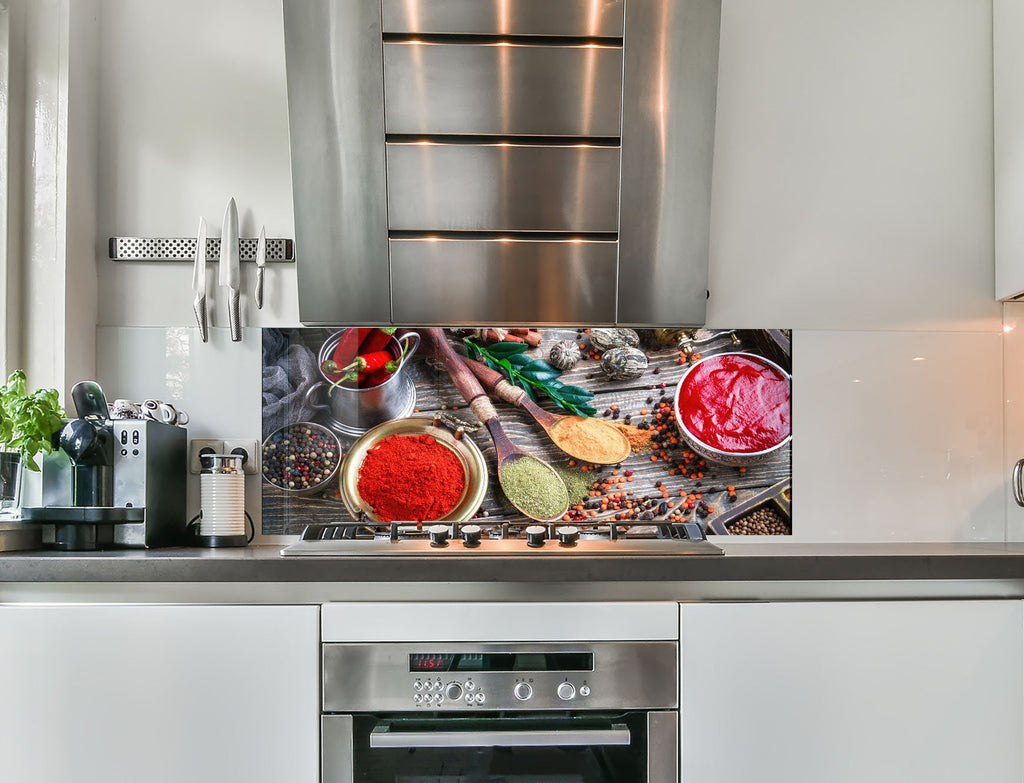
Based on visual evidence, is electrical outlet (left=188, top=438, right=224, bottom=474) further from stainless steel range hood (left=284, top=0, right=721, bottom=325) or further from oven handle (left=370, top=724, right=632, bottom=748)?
oven handle (left=370, top=724, right=632, bottom=748)

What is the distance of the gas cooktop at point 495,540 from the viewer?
158 centimetres

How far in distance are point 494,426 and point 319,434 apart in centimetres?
43

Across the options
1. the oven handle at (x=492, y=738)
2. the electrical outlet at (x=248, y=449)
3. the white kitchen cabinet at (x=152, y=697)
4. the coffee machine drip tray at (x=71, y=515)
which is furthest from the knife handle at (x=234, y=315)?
the oven handle at (x=492, y=738)

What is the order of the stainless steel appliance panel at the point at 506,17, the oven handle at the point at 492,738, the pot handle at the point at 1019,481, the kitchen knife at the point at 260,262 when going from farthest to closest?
1. the kitchen knife at the point at 260,262
2. the pot handle at the point at 1019,481
3. the stainless steel appliance panel at the point at 506,17
4. the oven handle at the point at 492,738

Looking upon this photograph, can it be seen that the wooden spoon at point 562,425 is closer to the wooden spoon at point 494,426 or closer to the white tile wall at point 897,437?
the wooden spoon at point 494,426

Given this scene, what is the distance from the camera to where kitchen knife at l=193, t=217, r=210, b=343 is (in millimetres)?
1980

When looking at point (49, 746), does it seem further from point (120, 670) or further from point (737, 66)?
point (737, 66)

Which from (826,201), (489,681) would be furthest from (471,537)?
(826,201)

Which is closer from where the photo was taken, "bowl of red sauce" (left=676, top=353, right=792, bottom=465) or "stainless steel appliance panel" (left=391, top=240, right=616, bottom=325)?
"stainless steel appliance panel" (left=391, top=240, right=616, bottom=325)

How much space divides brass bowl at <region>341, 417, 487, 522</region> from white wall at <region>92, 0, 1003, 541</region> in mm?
359

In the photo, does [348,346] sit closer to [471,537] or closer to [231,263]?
[231,263]

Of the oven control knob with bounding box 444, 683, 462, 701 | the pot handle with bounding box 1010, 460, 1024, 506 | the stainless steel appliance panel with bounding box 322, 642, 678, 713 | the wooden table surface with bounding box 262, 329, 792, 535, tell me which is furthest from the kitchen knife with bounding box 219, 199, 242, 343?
the pot handle with bounding box 1010, 460, 1024, 506

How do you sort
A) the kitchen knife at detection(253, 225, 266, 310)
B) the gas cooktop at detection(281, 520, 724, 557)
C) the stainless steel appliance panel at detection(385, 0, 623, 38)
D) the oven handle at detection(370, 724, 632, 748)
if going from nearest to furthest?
the oven handle at detection(370, 724, 632, 748), the gas cooktop at detection(281, 520, 724, 557), the stainless steel appliance panel at detection(385, 0, 623, 38), the kitchen knife at detection(253, 225, 266, 310)

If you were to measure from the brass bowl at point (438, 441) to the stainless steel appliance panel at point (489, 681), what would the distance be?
22.1 inches
